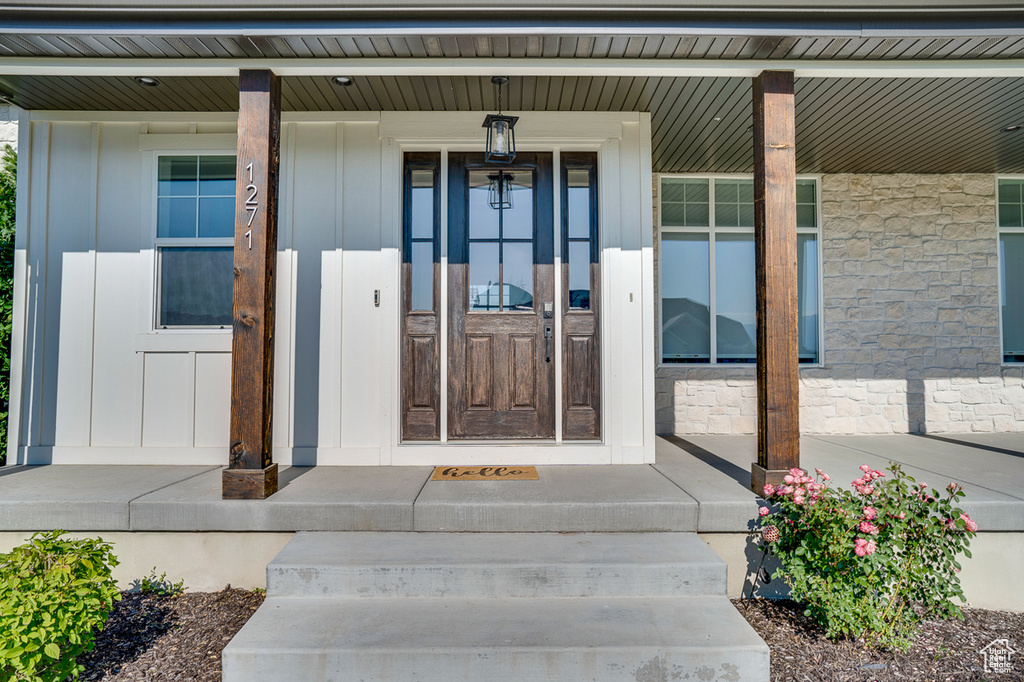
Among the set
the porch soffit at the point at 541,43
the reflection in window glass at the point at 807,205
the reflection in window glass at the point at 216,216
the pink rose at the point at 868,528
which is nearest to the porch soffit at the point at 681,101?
the porch soffit at the point at 541,43

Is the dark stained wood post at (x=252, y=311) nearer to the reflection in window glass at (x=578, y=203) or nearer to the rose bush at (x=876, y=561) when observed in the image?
the reflection in window glass at (x=578, y=203)

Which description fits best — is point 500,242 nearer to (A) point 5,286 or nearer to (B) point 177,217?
(B) point 177,217

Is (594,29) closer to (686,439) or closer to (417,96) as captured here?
(417,96)

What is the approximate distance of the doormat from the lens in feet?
11.2

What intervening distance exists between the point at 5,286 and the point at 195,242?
1385 millimetres

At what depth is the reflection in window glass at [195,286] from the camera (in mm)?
3955

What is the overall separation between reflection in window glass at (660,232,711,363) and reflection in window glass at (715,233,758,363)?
0.11m

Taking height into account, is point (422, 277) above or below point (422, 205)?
below

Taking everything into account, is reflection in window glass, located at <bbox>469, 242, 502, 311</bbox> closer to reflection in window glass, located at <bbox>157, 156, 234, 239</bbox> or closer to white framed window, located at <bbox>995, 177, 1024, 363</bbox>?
reflection in window glass, located at <bbox>157, 156, 234, 239</bbox>

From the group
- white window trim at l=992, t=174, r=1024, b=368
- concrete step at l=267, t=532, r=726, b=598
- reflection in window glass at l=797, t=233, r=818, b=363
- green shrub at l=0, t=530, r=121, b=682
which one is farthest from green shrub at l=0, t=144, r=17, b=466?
white window trim at l=992, t=174, r=1024, b=368

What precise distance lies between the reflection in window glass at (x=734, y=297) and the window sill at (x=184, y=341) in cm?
415

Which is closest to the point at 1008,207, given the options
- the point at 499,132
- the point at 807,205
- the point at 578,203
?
the point at 807,205

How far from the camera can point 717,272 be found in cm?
531

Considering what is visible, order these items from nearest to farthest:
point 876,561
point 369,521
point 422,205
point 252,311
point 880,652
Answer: point 876,561 < point 880,652 < point 369,521 < point 252,311 < point 422,205
